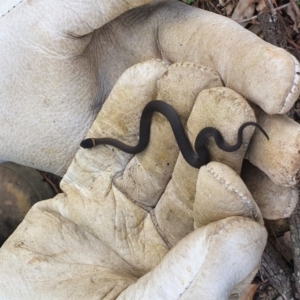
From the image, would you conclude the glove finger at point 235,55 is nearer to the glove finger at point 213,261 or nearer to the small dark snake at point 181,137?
the small dark snake at point 181,137

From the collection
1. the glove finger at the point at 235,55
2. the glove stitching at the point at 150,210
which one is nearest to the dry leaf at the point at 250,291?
the glove stitching at the point at 150,210

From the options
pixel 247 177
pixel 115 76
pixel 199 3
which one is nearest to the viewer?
pixel 247 177

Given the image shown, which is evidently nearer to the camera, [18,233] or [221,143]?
[221,143]

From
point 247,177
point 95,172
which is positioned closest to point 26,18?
point 95,172

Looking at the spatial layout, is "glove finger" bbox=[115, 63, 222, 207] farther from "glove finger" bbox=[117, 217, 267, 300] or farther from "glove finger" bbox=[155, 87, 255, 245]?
"glove finger" bbox=[117, 217, 267, 300]

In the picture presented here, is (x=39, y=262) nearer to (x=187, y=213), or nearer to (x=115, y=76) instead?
(x=187, y=213)

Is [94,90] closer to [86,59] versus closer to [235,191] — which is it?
[86,59]
